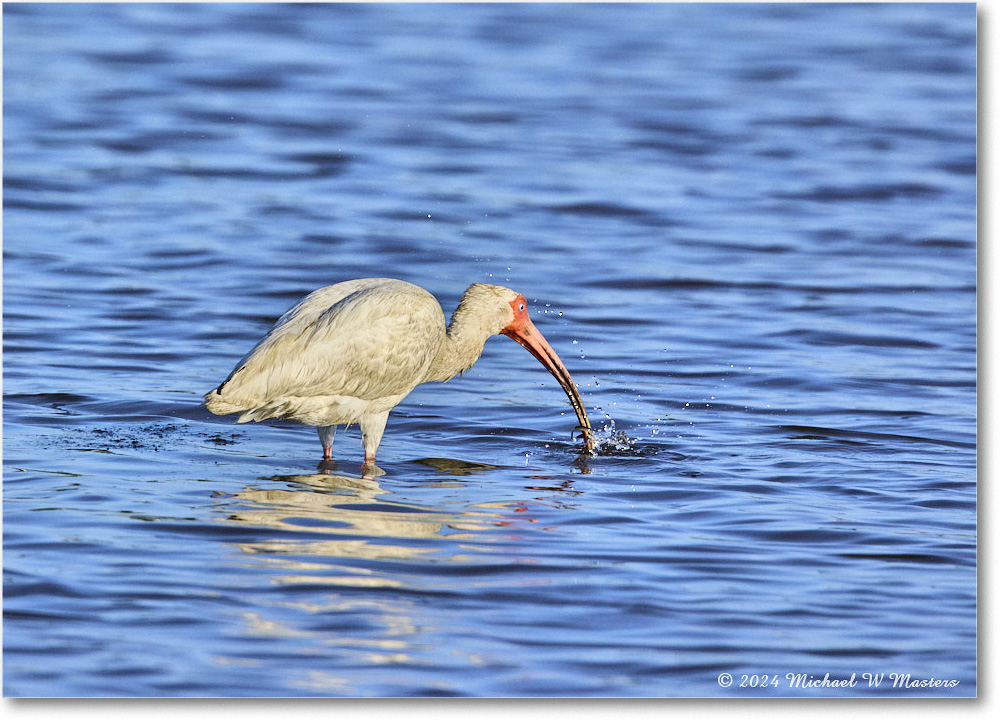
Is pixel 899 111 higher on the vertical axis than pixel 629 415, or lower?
higher

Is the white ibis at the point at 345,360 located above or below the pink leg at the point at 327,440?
above

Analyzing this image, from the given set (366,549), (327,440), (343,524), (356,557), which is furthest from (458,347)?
(356,557)

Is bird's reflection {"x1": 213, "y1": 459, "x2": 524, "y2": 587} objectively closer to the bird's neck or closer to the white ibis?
the white ibis

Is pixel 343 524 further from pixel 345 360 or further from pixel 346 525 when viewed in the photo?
pixel 345 360

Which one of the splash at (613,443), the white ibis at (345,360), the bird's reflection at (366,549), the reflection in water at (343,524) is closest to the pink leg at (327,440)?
the white ibis at (345,360)

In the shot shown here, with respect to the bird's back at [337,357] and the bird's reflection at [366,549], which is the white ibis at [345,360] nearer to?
the bird's back at [337,357]

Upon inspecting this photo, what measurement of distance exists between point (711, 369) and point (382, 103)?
10.2 m

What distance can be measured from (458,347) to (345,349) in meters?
1.08

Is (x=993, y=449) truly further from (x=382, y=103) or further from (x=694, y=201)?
(x=382, y=103)

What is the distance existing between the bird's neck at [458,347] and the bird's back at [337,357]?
249mm

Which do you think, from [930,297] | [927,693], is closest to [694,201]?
[930,297]

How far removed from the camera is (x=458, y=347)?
905 cm

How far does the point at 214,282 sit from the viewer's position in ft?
41.7

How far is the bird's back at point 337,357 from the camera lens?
26.0ft
